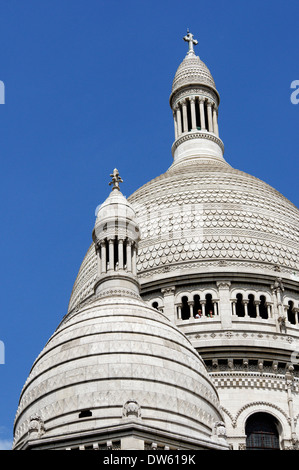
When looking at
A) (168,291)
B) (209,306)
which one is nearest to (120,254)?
(168,291)

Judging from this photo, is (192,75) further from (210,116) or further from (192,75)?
(210,116)

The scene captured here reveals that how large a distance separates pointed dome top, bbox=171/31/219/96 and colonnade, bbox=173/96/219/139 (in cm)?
83

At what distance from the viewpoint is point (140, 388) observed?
1032 inches

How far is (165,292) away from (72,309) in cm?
479

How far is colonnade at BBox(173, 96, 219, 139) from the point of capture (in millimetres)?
54000

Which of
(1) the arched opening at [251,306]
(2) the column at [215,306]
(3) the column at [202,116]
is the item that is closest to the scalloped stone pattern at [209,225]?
(1) the arched opening at [251,306]

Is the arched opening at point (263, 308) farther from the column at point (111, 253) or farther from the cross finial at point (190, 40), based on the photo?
the cross finial at point (190, 40)

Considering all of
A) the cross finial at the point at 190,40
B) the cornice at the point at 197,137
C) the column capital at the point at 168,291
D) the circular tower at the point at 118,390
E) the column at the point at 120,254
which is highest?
the cross finial at the point at 190,40

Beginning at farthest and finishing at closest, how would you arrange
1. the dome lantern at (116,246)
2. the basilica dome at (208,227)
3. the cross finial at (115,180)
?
the basilica dome at (208,227) → the cross finial at (115,180) → the dome lantern at (116,246)

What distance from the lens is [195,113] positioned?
54281 mm

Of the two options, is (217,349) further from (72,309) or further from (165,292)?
(72,309)

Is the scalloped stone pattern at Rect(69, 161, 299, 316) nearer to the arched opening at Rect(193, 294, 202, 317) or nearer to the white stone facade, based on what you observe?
the white stone facade

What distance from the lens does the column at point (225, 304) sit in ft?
131

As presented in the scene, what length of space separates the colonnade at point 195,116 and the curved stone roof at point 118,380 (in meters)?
25.6
